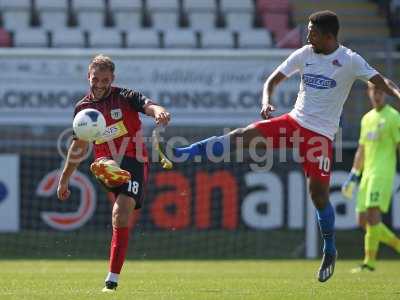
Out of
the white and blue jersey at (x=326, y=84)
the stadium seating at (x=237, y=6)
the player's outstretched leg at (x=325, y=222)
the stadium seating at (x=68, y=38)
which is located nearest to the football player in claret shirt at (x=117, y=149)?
the white and blue jersey at (x=326, y=84)

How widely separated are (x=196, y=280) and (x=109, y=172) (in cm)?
285

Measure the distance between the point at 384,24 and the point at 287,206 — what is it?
8495 mm

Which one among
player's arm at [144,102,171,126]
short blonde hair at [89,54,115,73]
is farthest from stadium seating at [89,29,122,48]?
player's arm at [144,102,171,126]

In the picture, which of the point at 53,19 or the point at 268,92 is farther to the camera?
the point at 53,19

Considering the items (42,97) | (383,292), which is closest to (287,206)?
(42,97)

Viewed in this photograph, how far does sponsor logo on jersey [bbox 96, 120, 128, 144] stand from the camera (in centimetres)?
943

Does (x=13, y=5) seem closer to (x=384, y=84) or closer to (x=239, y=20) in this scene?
(x=239, y=20)

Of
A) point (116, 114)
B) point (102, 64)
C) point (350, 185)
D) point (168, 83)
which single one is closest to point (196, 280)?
point (116, 114)

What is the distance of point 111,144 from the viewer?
952 cm

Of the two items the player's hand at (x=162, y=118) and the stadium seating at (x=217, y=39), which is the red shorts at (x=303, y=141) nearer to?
the player's hand at (x=162, y=118)

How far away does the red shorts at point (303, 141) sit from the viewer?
9883 millimetres

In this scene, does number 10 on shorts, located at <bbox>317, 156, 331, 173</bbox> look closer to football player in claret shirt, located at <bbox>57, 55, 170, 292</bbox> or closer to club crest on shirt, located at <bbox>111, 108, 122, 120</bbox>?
football player in claret shirt, located at <bbox>57, 55, 170, 292</bbox>

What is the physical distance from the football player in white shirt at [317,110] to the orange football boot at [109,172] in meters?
0.95

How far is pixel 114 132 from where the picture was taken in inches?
373
